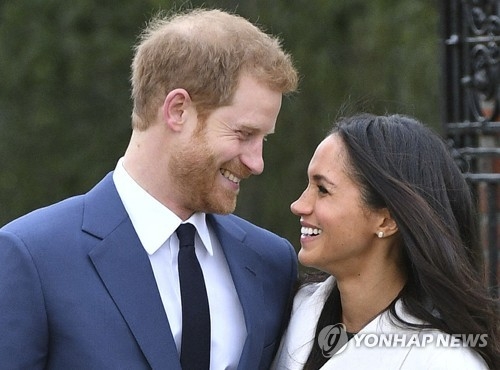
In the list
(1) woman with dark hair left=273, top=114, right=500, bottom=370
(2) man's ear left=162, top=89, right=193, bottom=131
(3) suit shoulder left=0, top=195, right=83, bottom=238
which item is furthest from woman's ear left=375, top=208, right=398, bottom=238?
(3) suit shoulder left=0, top=195, right=83, bottom=238

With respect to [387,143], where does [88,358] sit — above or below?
below

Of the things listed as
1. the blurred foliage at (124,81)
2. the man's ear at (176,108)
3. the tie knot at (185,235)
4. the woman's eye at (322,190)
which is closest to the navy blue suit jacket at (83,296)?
the tie knot at (185,235)

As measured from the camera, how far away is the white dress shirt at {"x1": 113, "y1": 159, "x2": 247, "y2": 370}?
3348 mm

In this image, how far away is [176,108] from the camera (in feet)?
11.3

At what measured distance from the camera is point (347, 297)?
139 inches

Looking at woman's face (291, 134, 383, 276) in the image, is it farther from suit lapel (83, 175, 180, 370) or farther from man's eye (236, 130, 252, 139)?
suit lapel (83, 175, 180, 370)

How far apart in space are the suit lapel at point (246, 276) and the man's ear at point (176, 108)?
1.15 feet

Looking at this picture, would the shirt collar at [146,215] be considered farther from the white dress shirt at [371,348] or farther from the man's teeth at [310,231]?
the white dress shirt at [371,348]

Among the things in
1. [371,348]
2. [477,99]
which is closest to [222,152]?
[371,348]

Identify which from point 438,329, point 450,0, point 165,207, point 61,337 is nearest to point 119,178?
point 165,207

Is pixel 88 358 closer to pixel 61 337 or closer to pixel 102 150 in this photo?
pixel 61 337

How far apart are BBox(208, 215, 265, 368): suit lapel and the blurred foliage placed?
4.78 m

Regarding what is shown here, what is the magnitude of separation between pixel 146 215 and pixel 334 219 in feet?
1.77

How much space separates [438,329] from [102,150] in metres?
6.17
